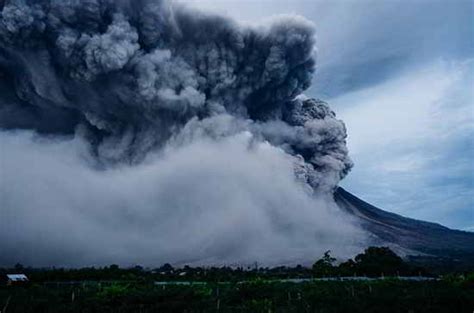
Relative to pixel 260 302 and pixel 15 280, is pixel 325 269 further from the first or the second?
pixel 260 302

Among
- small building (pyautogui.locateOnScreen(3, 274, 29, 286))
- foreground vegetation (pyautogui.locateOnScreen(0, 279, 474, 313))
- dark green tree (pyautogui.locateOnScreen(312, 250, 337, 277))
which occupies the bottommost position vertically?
foreground vegetation (pyautogui.locateOnScreen(0, 279, 474, 313))

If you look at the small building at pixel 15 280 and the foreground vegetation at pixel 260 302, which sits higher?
the small building at pixel 15 280

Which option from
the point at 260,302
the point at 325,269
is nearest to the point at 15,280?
the point at 260,302

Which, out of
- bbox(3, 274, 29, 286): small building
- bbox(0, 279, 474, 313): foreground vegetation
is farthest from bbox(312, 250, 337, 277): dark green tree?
bbox(3, 274, 29, 286): small building

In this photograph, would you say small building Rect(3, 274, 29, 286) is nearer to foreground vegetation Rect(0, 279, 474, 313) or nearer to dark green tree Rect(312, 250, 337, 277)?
foreground vegetation Rect(0, 279, 474, 313)

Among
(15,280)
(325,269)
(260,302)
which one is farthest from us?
(325,269)

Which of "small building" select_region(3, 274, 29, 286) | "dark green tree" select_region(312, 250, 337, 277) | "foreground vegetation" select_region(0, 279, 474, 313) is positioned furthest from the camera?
"dark green tree" select_region(312, 250, 337, 277)

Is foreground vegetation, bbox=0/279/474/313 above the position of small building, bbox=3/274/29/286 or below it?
below

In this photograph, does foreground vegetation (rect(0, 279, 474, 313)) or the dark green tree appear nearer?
foreground vegetation (rect(0, 279, 474, 313))

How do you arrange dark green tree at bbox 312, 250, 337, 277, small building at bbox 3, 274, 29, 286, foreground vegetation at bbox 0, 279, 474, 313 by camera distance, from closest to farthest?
foreground vegetation at bbox 0, 279, 474, 313
small building at bbox 3, 274, 29, 286
dark green tree at bbox 312, 250, 337, 277

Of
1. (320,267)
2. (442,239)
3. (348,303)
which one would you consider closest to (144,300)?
(348,303)

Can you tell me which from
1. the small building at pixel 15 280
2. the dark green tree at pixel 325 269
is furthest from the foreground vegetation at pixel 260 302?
the dark green tree at pixel 325 269

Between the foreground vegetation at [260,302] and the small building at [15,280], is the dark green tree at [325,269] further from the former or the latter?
the small building at [15,280]

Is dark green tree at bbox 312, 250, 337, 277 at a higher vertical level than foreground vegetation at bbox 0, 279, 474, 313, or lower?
higher
